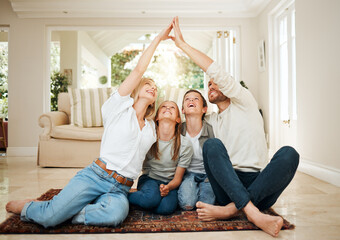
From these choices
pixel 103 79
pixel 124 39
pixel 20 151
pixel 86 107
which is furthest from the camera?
pixel 103 79

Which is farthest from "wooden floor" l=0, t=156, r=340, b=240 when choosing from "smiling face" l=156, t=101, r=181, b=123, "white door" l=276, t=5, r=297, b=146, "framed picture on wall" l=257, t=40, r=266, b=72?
"framed picture on wall" l=257, t=40, r=266, b=72

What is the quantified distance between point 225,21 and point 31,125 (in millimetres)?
3754

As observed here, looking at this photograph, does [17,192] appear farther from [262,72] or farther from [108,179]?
[262,72]

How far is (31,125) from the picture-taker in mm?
4965

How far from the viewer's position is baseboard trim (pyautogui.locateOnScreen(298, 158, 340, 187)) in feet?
8.32

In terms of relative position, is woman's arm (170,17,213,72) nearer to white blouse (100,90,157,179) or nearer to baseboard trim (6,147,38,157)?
white blouse (100,90,157,179)

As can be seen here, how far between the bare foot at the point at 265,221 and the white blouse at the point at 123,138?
621 mm

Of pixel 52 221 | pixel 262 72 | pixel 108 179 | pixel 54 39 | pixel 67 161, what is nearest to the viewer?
pixel 52 221

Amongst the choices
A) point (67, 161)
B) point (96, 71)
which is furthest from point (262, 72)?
point (96, 71)

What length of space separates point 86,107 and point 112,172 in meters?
2.59

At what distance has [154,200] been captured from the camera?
1.65m

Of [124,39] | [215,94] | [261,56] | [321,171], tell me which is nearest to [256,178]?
[215,94]

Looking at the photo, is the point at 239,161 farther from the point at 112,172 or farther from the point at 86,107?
the point at 86,107

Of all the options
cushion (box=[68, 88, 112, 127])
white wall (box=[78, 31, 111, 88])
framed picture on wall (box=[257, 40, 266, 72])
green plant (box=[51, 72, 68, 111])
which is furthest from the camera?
white wall (box=[78, 31, 111, 88])
